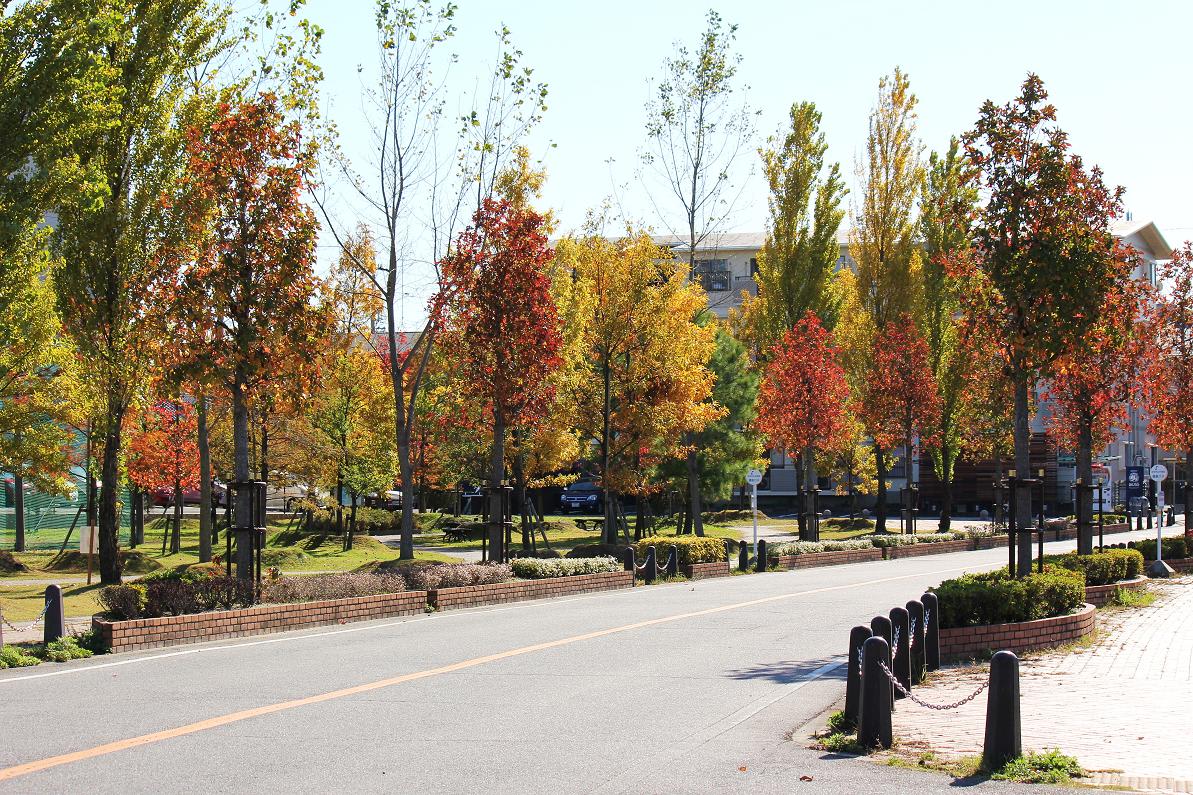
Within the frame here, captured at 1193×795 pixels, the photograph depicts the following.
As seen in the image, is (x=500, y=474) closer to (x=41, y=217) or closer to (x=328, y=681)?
(x=41, y=217)

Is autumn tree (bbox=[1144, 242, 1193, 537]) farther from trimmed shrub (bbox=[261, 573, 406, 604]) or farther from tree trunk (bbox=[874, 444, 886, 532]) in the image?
trimmed shrub (bbox=[261, 573, 406, 604])

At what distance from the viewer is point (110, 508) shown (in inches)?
910

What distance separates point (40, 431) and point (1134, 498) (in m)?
52.8

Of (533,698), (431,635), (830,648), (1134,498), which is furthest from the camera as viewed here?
(1134,498)

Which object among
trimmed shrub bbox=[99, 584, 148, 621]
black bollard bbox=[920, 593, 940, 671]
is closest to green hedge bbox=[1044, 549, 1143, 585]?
black bollard bbox=[920, 593, 940, 671]

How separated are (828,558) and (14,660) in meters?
24.4

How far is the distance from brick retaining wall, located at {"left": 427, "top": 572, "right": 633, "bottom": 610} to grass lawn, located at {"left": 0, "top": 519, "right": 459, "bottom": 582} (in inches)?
245

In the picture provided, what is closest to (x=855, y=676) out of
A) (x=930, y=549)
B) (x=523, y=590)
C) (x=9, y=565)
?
(x=523, y=590)

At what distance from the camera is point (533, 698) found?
10.7m

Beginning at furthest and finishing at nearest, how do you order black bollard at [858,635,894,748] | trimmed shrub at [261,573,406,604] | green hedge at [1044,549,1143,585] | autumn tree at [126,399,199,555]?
autumn tree at [126,399,199,555]
green hedge at [1044,549,1143,585]
trimmed shrub at [261,573,406,604]
black bollard at [858,635,894,748]

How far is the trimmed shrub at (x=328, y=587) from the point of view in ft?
56.2

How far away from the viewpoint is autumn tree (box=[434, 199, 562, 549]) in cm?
Answer: 2497

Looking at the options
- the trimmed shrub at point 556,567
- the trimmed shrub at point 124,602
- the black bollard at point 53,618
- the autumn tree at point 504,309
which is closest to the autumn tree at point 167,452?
the autumn tree at point 504,309

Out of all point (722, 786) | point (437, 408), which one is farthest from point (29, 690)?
point (437, 408)
